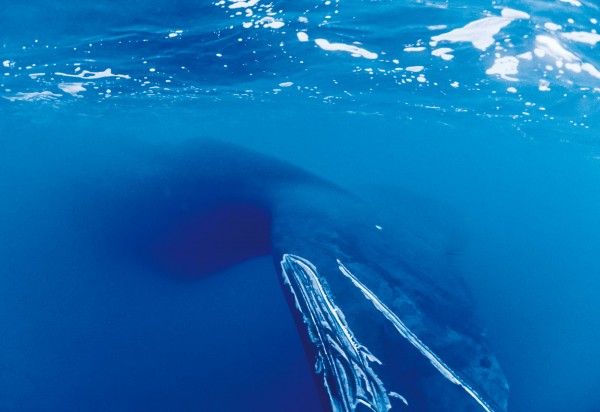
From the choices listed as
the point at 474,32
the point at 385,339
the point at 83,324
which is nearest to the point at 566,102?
the point at 474,32

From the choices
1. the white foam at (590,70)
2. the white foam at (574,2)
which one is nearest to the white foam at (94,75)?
the white foam at (574,2)

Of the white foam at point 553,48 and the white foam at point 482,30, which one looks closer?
the white foam at point 482,30

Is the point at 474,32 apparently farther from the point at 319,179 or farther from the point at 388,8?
the point at 319,179

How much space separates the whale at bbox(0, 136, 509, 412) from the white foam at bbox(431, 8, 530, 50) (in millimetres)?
5969

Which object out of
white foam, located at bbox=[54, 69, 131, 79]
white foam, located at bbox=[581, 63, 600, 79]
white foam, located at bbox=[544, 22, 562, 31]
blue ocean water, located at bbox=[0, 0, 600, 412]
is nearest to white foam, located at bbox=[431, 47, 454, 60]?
blue ocean water, located at bbox=[0, 0, 600, 412]

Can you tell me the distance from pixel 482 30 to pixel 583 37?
259 centimetres

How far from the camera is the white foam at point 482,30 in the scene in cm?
973

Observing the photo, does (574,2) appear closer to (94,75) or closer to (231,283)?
(231,283)

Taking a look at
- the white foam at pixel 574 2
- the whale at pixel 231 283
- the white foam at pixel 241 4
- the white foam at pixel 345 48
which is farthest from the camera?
the white foam at pixel 345 48

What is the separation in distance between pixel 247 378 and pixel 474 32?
461 inches

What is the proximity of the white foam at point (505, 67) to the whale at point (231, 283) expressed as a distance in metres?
6.70

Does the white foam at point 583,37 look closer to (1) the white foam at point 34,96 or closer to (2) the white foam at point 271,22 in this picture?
(2) the white foam at point 271,22

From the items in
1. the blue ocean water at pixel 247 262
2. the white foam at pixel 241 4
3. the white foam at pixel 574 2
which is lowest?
the blue ocean water at pixel 247 262

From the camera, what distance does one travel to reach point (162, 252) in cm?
1297
